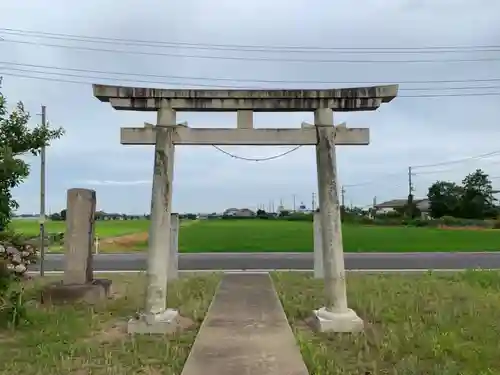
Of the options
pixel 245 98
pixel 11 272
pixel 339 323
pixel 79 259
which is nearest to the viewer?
pixel 339 323

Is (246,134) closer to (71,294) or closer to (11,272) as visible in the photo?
(11,272)

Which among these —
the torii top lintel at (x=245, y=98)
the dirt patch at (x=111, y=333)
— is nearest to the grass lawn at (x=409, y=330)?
the dirt patch at (x=111, y=333)

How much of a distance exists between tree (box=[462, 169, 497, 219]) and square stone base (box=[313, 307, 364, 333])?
2121 inches

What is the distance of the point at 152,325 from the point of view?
6.75m

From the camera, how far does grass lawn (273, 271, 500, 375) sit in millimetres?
5121

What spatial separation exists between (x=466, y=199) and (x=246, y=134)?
55.9m

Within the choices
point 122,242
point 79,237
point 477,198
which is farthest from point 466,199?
point 79,237

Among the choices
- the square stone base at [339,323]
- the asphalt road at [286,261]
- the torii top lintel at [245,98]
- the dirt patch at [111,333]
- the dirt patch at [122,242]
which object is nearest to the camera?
the dirt patch at [111,333]

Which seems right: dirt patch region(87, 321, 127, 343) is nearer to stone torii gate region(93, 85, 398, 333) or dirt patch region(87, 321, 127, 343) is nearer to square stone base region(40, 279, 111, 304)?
stone torii gate region(93, 85, 398, 333)

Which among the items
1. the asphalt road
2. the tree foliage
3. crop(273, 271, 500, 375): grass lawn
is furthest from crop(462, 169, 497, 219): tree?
crop(273, 271, 500, 375): grass lawn

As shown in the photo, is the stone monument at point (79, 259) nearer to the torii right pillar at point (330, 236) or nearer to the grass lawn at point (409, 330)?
the grass lawn at point (409, 330)

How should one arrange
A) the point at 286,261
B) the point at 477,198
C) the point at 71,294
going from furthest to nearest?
the point at 477,198 < the point at 286,261 < the point at 71,294

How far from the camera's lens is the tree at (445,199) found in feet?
190

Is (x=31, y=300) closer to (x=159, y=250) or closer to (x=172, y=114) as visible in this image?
(x=159, y=250)
